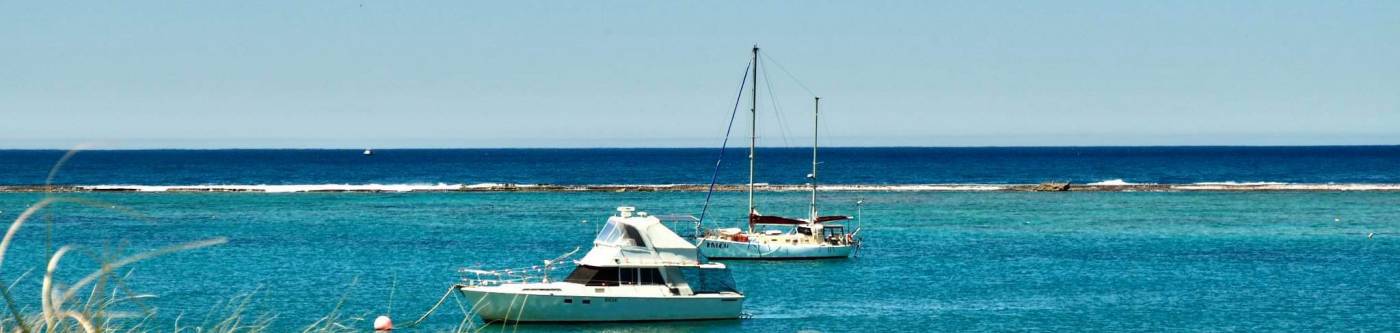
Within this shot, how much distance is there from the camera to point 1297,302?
42.0m

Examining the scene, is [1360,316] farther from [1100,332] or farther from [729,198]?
[729,198]

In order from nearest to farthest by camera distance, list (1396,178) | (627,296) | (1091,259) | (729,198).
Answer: (627,296) → (1091,259) → (729,198) → (1396,178)

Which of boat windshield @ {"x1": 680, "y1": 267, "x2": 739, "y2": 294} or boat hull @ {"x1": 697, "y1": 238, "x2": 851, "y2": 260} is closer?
boat windshield @ {"x1": 680, "y1": 267, "x2": 739, "y2": 294}

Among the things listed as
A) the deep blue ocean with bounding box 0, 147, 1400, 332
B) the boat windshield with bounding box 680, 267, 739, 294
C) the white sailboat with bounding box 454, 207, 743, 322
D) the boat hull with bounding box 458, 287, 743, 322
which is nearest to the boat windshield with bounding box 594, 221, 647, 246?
the white sailboat with bounding box 454, 207, 743, 322

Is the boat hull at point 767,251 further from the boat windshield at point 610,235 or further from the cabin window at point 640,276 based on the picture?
the boat windshield at point 610,235

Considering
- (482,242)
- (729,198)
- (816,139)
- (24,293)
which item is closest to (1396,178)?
(729,198)

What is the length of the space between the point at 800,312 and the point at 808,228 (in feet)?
57.9

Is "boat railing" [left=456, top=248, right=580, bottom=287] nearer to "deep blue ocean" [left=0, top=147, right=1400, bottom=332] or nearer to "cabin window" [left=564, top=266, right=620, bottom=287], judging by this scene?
"cabin window" [left=564, top=266, right=620, bottom=287]

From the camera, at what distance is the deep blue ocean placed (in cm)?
3822

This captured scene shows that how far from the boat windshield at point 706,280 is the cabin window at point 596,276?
1.99 meters

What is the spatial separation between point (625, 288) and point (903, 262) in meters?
21.3

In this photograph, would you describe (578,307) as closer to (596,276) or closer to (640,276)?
(596,276)

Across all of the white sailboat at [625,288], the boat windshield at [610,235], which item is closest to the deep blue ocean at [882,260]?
the white sailboat at [625,288]

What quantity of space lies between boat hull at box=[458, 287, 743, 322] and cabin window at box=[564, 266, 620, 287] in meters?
0.69
